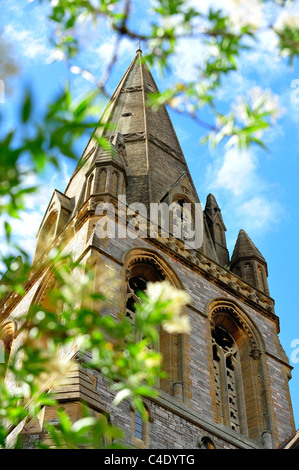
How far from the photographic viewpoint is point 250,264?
24.3 metres

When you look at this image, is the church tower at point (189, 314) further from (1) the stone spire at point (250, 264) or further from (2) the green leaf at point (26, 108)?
(2) the green leaf at point (26, 108)

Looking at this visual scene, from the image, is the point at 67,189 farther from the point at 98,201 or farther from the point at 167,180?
the point at 98,201

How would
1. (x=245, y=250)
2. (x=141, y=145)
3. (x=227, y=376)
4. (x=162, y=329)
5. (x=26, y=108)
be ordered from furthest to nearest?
(x=141, y=145) → (x=245, y=250) → (x=227, y=376) → (x=162, y=329) → (x=26, y=108)

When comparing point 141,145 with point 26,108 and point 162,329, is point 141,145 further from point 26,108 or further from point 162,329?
point 26,108

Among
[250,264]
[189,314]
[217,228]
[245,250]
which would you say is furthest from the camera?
[217,228]

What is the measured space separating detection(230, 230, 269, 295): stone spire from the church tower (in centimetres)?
4

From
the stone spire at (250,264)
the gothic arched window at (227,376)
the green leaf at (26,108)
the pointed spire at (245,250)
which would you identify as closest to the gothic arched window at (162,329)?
the gothic arched window at (227,376)

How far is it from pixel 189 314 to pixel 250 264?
228 inches

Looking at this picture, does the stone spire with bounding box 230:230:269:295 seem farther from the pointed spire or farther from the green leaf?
the green leaf

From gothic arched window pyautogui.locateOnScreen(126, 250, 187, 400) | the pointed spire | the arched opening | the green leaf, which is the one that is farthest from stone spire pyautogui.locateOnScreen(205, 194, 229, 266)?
→ the green leaf

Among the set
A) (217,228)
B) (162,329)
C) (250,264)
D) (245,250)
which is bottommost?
(162,329)

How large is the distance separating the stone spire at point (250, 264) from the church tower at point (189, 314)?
0.14 ft

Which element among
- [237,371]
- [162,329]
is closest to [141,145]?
[162,329]

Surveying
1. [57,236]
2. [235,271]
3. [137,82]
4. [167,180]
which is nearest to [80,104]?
[57,236]
